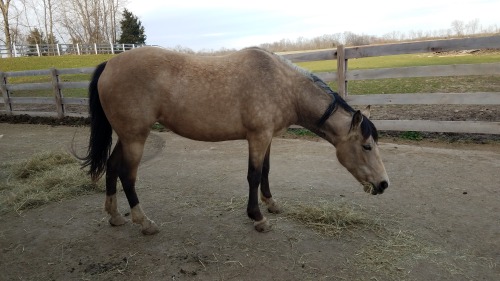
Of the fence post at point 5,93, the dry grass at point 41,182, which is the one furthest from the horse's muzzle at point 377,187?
the fence post at point 5,93

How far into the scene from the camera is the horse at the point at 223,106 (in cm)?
306

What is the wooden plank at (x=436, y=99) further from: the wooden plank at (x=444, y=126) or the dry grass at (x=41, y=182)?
the dry grass at (x=41, y=182)

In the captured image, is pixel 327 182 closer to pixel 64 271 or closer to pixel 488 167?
pixel 488 167

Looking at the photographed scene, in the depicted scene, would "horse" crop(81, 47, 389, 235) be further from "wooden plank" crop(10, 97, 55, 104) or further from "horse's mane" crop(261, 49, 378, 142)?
"wooden plank" crop(10, 97, 55, 104)

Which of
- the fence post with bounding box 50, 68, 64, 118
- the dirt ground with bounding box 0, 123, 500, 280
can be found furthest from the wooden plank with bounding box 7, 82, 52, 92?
the dirt ground with bounding box 0, 123, 500, 280

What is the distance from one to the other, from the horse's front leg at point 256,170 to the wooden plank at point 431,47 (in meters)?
4.10

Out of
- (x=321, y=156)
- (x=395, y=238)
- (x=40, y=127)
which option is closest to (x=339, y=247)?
(x=395, y=238)

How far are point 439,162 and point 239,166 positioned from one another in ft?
9.94

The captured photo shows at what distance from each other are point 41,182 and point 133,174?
2.21m

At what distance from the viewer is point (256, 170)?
321cm

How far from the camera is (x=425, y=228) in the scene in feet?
10.5

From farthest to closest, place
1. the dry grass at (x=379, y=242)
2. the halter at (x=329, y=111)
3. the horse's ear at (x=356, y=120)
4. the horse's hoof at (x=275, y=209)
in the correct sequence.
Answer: the horse's hoof at (x=275, y=209) → the halter at (x=329, y=111) → the horse's ear at (x=356, y=120) → the dry grass at (x=379, y=242)

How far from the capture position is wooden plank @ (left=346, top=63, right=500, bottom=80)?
17.7 feet

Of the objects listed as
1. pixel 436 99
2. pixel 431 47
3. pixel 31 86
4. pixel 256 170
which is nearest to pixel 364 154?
pixel 256 170
